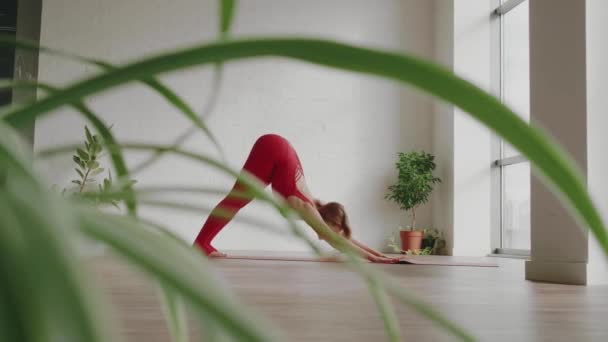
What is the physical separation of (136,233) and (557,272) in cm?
300

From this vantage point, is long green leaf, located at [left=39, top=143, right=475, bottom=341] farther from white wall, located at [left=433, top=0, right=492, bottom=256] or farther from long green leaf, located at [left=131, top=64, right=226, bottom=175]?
white wall, located at [left=433, top=0, right=492, bottom=256]

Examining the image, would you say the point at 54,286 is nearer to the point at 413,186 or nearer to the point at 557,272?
the point at 557,272

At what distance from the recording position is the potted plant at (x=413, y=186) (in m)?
7.46

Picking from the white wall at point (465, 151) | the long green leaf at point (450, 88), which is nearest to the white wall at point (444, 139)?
the white wall at point (465, 151)

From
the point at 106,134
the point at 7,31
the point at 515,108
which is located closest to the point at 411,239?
the point at 515,108

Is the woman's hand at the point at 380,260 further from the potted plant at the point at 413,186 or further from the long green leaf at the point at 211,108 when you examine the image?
the long green leaf at the point at 211,108

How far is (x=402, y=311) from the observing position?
151 centimetres

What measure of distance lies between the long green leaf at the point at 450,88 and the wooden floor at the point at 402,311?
1.50 ft

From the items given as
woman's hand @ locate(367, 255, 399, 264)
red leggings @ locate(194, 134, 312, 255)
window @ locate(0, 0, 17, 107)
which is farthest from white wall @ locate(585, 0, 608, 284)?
window @ locate(0, 0, 17, 107)

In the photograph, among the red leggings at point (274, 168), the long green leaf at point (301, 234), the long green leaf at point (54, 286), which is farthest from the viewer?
the red leggings at point (274, 168)

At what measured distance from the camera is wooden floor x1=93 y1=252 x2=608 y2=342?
1107mm

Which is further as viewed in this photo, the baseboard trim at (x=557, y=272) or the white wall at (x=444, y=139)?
the white wall at (x=444, y=139)

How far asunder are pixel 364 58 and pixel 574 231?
2935 millimetres

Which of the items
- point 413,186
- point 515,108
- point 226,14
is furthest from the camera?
point 413,186
